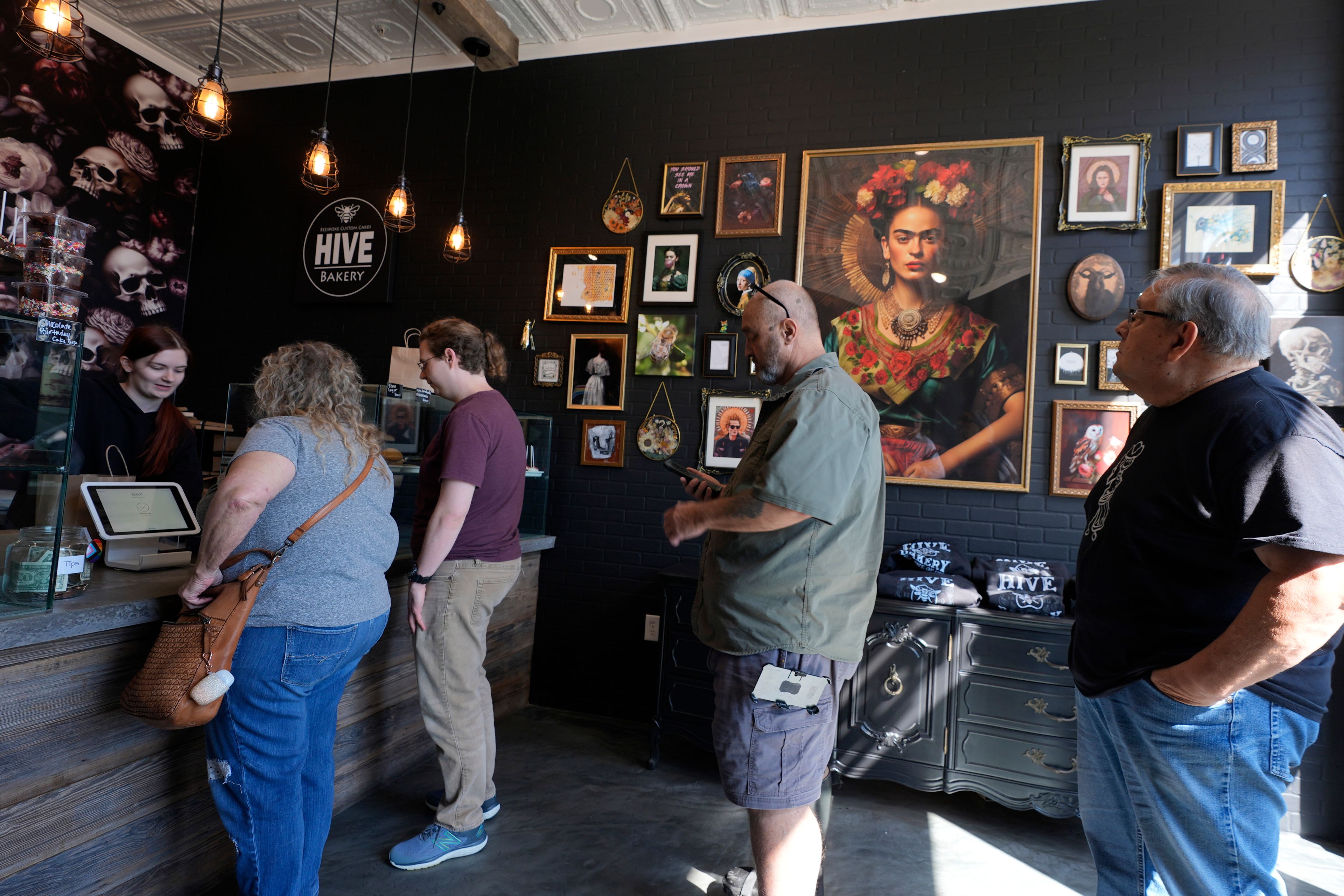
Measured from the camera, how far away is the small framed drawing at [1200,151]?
11.1 feet

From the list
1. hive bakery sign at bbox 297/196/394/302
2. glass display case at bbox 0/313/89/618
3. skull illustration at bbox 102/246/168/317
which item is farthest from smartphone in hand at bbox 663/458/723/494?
skull illustration at bbox 102/246/168/317

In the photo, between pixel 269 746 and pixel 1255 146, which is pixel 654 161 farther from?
pixel 269 746

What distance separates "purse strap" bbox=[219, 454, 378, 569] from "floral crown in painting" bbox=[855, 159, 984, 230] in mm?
3005

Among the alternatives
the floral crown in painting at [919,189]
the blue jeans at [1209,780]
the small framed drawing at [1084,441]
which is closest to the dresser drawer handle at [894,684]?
the small framed drawing at [1084,441]

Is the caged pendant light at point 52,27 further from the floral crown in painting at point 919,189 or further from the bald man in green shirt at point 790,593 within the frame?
the floral crown in painting at point 919,189

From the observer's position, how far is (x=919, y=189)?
376 centimetres

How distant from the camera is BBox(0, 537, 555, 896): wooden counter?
166 cm

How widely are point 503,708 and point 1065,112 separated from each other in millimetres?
4264

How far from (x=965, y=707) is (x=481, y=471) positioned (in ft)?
7.31

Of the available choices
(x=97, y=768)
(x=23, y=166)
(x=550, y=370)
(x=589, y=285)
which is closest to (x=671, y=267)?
(x=589, y=285)

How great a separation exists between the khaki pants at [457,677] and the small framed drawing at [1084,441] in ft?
8.83

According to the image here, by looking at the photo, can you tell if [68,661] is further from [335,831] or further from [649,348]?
[649,348]

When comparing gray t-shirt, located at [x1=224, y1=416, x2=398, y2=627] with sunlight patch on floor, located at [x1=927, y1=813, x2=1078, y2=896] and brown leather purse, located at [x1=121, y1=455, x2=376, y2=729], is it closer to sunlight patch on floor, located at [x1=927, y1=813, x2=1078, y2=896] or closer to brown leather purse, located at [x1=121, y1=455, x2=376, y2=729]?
brown leather purse, located at [x1=121, y1=455, x2=376, y2=729]

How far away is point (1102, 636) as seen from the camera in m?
1.58
